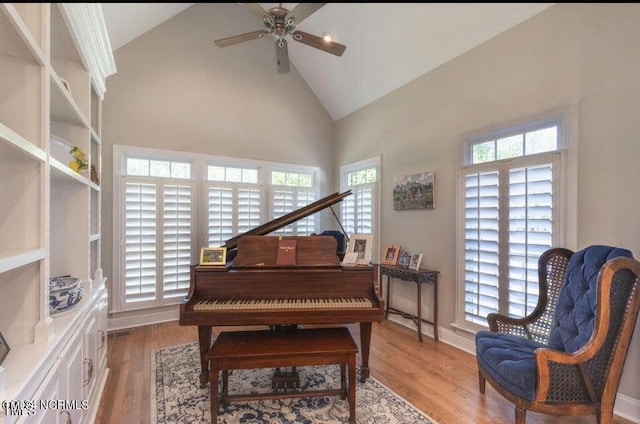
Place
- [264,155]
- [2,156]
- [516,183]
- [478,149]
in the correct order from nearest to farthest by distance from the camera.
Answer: [2,156]
[516,183]
[478,149]
[264,155]

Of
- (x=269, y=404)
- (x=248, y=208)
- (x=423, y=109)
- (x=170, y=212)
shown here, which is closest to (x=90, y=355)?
(x=269, y=404)

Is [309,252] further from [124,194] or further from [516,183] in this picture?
[124,194]

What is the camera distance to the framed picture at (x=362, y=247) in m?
2.63

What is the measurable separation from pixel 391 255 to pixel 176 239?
2.75 m

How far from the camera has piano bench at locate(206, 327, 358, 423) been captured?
1.99 meters

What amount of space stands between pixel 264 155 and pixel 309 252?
2.60 metres

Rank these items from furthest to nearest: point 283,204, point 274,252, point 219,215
A: point 283,204, point 219,215, point 274,252

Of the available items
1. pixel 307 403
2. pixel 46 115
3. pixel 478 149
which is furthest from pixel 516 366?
pixel 46 115

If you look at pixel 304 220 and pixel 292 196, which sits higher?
pixel 292 196

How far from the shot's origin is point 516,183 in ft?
9.22

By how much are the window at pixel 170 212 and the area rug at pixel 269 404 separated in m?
1.41

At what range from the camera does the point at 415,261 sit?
12.1ft

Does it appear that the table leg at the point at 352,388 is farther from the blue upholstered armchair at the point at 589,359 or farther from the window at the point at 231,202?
the window at the point at 231,202

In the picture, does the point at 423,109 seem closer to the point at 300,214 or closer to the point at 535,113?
the point at 535,113
